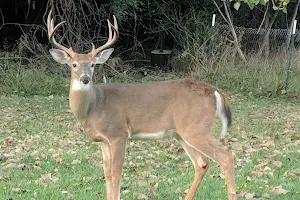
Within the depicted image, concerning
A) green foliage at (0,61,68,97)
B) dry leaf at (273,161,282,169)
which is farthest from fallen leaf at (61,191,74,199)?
green foliage at (0,61,68,97)

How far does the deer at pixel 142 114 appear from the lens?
527cm

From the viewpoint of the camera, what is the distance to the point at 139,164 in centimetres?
661

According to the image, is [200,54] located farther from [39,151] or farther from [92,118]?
[92,118]

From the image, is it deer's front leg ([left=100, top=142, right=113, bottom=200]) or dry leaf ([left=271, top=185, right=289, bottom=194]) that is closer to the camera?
deer's front leg ([left=100, top=142, right=113, bottom=200])

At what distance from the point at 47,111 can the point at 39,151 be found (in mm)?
3801

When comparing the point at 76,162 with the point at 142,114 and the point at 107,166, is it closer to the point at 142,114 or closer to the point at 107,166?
the point at 107,166

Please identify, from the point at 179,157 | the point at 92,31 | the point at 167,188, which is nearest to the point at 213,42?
the point at 92,31

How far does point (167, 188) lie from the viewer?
5.63m

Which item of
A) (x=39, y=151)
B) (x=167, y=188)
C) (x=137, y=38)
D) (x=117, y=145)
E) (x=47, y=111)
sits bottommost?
(x=137, y=38)

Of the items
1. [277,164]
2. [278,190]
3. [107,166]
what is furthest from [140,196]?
[277,164]

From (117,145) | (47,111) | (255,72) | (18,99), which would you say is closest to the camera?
(117,145)

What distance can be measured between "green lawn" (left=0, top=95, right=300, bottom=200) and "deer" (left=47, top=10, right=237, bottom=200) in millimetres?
334

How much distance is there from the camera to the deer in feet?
17.3

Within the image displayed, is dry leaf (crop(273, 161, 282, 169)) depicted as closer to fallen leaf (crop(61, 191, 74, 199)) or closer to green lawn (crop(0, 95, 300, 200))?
green lawn (crop(0, 95, 300, 200))
